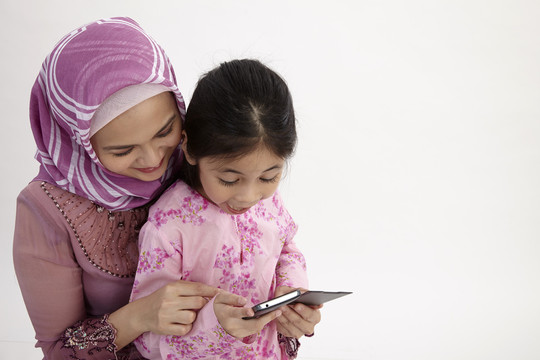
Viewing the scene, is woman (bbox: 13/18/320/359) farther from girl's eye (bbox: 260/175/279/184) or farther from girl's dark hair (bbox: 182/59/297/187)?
girl's eye (bbox: 260/175/279/184)

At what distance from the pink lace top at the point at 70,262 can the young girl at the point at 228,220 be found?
93 mm

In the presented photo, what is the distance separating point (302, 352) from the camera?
84.3 inches

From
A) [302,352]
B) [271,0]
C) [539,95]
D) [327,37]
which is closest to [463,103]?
[539,95]

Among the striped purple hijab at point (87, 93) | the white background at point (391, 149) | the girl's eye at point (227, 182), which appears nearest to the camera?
the striped purple hijab at point (87, 93)

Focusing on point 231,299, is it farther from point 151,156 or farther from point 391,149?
point 391,149

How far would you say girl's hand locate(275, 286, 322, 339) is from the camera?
48.9 inches

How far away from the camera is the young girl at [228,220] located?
3.62ft

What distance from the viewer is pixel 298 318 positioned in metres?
1.25

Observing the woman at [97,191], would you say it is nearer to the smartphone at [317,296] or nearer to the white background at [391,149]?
the smartphone at [317,296]

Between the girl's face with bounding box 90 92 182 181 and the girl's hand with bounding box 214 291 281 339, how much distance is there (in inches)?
12.0

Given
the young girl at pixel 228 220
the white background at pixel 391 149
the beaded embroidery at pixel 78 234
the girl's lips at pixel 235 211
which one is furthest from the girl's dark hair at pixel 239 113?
the white background at pixel 391 149

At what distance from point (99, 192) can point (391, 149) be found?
4.55ft

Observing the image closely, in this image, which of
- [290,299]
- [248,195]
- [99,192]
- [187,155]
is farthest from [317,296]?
[99,192]

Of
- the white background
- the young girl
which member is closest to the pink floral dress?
the young girl
